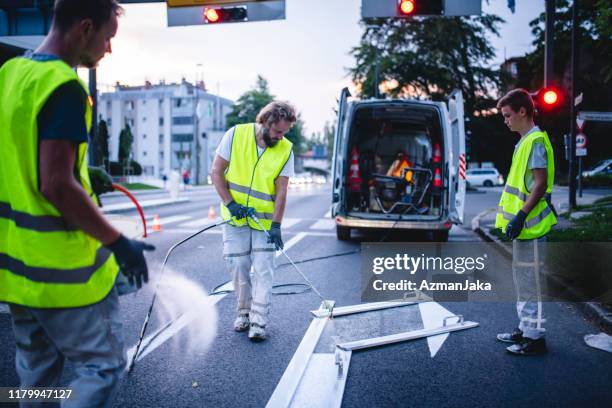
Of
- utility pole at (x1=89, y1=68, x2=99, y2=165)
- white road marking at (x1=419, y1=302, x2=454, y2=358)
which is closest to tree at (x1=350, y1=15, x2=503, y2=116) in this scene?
utility pole at (x1=89, y1=68, x2=99, y2=165)

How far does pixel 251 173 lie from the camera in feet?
14.5

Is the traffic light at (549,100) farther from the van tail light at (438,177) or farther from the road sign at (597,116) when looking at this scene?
the road sign at (597,116)

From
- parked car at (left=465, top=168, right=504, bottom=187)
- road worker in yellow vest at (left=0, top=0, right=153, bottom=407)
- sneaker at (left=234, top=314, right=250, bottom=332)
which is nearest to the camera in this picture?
road worker in yellow vest at (left=0, top=0, right=153, bottom=407)

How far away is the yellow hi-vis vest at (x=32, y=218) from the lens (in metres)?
1.83

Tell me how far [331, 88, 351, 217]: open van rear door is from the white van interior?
177 millimetres

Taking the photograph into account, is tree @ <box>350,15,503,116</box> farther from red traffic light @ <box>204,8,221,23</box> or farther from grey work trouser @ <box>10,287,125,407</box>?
grey work trouser @ <box>10,287,125,407</box>

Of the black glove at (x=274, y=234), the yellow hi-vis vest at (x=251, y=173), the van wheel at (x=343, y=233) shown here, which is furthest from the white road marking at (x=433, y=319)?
the van wheel at (x=343, y=233)

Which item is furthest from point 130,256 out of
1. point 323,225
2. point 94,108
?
point 94,108

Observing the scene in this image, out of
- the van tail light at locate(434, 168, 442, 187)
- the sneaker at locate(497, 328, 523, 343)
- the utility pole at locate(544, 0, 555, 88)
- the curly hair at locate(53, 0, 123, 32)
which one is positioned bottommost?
the sneaker at locate(497, 328, 523, 343)

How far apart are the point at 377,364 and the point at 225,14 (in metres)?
8.52

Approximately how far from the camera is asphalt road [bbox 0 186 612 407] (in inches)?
128

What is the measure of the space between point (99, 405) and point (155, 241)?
8.42m

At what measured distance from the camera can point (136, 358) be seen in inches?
151

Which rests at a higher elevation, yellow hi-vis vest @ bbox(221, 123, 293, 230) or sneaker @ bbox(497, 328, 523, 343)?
yellow hi-vis vest @ bbox(221, 123, 293, 230)
